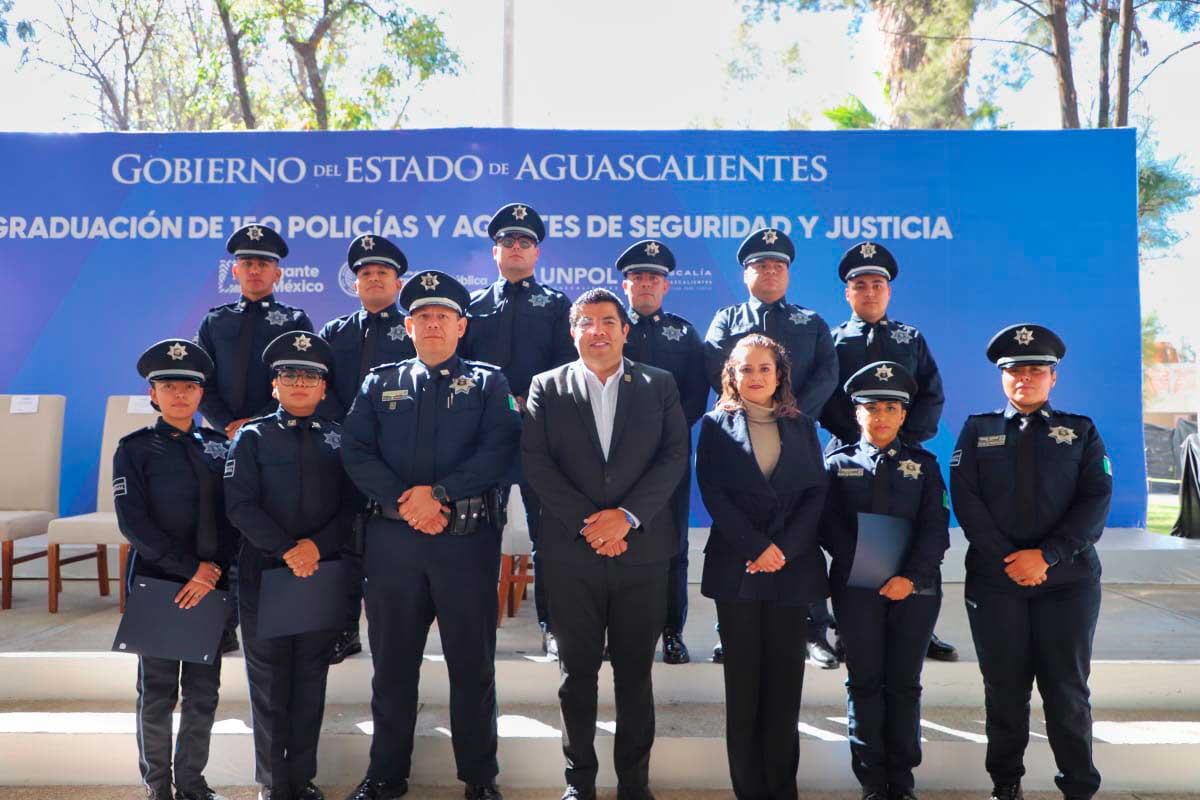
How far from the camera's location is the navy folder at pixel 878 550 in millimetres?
2508

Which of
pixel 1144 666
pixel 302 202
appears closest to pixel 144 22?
pixel 302 202

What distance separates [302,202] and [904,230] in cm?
365

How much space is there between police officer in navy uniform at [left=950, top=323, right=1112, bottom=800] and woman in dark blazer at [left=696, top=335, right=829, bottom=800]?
18.9 inches

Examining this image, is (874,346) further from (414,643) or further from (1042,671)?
(414,643)

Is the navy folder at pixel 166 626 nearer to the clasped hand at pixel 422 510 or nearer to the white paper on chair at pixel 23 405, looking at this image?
the clasped hand at pixel 422 510

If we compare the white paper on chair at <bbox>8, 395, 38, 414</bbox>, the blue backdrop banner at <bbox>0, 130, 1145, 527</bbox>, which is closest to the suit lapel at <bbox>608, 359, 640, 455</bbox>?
the blue backdrop banner at <bbox>0, 130, 1145, 527</bbox>

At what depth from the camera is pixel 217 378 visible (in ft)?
11.2

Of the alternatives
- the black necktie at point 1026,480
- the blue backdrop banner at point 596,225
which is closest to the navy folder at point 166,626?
the black necktie at point 1026,480

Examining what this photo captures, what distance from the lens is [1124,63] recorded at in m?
9.10

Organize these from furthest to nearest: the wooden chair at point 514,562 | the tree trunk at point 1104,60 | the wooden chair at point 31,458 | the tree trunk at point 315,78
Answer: the tree trunk at point 315,78 → the tree trunk at point 1104,60 → the wooden chair at point 31,458 → the wooden chair at point 514,562

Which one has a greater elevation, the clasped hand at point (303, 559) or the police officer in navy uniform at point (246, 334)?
the police officer in navy uniform at point (246, 334)

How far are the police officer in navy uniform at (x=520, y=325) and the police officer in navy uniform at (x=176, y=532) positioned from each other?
3.43 ft

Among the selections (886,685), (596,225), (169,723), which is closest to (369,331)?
(169,723)

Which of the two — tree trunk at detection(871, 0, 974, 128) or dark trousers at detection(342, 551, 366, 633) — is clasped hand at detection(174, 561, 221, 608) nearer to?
dark trousers at detection(342, 551, 366, 633)
